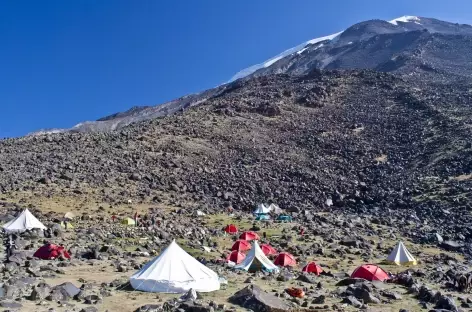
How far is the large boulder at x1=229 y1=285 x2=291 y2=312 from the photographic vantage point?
15.1 m

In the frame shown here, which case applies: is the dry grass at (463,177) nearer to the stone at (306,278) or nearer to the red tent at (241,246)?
the red tent at (241,246)

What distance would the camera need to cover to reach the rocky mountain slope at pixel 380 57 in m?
94.6

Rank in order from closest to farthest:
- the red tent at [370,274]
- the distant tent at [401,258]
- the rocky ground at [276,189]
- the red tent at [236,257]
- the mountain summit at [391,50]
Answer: the rocky ground at [276,189] → the red tent at [370,274] → the red tent at [236,257] → the distant tent at [401,258] → the mountain summit at [391,50]

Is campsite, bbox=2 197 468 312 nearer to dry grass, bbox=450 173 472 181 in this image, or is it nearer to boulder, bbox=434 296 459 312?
boulder, bbox=434 296 459 312

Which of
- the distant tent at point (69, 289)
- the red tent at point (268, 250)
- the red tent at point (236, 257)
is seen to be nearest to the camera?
the distant tent at point (69, 289)

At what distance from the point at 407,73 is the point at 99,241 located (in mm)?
75885

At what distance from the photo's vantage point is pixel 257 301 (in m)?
15.2

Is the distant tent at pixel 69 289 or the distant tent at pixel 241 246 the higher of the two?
the distant tent at pixel 69 289

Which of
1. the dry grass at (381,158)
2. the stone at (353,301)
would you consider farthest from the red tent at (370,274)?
the dry grass at (381,158)

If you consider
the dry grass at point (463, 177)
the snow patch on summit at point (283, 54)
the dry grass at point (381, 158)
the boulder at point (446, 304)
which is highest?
the snow patch on summit at point (283, 54)

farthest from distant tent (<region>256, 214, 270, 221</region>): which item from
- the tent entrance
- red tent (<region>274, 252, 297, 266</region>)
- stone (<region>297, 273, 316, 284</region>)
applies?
stone (<region>297, 273, 316, 284</region>)

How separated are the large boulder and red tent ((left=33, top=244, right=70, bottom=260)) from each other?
8.67m

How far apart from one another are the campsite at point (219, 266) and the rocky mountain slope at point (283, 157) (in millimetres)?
6040

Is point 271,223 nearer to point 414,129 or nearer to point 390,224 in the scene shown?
point 390,224
